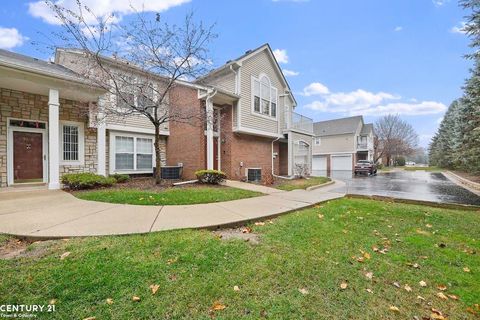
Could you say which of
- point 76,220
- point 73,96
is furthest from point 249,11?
point 76,220

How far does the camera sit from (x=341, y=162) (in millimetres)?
33531

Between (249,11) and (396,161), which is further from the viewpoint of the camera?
(396,161)

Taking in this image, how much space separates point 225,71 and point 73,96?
24.7 ft

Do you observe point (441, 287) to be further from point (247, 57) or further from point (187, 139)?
point (247, 57)

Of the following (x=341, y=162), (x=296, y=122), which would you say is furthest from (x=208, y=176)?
(x=341, y=162)

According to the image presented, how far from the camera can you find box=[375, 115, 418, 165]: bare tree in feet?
146

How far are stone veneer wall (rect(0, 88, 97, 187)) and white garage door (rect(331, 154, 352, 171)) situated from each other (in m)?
31.4

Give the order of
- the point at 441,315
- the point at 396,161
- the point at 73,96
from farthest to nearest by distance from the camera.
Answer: the point at 396,161
the point at 73,96
the point at 441,315

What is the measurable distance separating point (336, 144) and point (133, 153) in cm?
3141

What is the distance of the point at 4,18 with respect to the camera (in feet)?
25.5

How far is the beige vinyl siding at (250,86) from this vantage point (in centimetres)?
1270

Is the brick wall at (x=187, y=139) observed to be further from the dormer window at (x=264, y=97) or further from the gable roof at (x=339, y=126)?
the gable roof at (x=339, y=126)

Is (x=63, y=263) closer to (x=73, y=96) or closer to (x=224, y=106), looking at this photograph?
(x=73, y=96)

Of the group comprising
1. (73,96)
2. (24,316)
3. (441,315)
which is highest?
(73,96)
